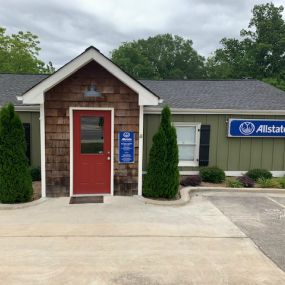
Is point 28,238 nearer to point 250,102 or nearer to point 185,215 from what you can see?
point 185,215

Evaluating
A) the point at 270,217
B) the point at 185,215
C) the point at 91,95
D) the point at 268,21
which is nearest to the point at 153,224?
the point at 185,215

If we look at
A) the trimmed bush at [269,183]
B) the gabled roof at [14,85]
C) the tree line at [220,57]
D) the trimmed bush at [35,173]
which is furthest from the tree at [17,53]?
the trimmed bush at [269,183]

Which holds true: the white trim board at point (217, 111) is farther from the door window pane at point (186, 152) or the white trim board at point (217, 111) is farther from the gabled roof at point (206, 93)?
the door window pane at point (186, 152)

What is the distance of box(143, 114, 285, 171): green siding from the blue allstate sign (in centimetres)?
22

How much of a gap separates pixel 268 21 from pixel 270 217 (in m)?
31.8

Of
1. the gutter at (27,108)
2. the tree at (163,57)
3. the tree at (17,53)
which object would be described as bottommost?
the gutter at (27,108)

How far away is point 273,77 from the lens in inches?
1296

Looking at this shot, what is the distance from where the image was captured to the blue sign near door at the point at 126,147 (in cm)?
842

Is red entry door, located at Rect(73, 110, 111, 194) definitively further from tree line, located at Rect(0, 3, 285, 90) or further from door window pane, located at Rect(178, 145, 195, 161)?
tree line, located at Rect(0, 3, 285, 90)

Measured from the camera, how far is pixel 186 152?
11180 millimetres

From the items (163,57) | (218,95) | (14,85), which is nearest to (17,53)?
(14,85)

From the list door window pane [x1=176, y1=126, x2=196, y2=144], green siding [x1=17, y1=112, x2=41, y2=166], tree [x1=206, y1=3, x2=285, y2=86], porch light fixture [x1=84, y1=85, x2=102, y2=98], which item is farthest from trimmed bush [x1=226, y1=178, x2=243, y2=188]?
tree [x1=206, y1=3, x2=285, y2=86]

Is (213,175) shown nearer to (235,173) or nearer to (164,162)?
(235,173)

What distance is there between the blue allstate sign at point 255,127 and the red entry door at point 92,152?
4.70 meters
